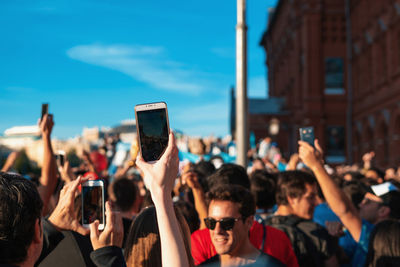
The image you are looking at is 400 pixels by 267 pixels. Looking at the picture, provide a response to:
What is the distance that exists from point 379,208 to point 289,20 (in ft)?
131

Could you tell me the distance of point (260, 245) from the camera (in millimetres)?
3535

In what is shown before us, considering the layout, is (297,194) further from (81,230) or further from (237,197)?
(81,230)

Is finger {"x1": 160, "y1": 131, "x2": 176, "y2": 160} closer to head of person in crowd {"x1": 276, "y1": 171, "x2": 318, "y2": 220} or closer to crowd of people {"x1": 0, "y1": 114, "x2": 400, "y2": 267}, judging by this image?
crowd of people {"x1": 0, "y1": 114, "x2": 400, "y2": 267}

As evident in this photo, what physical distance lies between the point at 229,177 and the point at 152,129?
259 centimetres

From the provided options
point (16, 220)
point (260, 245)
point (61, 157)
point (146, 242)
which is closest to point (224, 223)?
point (260, 245)

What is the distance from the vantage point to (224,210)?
10.7 ft

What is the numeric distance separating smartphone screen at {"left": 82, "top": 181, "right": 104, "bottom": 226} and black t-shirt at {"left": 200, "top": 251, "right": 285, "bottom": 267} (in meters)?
0.91

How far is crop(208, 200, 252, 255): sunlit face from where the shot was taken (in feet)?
10.4

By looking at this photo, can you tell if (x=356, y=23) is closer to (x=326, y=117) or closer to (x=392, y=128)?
(x=326, y=117)

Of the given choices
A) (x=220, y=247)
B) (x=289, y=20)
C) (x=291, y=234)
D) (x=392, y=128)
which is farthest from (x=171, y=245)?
(x=289, y=20)

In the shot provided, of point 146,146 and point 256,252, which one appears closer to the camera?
point 146,146

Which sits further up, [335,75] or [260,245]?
[335,75]

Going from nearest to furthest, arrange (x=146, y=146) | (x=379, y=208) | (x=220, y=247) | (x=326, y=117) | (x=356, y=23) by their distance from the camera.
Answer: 1. (x=146, y=146)
2. (x=220, y=247)
3. (x=379, y=208)
4. (x=356, y=23)
5. (x=326, y=117)

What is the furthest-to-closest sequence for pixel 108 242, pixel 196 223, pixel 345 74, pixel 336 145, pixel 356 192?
pixel 345 74
pixel 336 145
pixel 356 192
pixel 196 223
pixel 108 242
